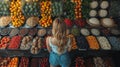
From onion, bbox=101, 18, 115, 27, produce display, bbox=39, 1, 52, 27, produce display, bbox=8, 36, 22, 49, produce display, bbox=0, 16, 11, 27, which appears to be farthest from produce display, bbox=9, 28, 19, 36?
onion, bbox=101, 18, 115, 27

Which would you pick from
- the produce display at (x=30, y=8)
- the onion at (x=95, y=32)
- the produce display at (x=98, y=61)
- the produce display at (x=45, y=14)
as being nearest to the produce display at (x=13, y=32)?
Result: the produce display at (x=30, y=8)

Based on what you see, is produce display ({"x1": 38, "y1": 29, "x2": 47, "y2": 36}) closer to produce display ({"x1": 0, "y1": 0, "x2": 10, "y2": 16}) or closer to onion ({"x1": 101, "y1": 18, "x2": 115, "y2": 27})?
produce display ({"x1": 0, "y1": 0, "x2": 10, "y2": 16})

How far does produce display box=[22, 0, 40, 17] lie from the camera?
5.98 meters

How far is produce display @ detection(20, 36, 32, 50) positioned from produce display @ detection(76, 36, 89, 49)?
1.15m

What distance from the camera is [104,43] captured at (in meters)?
5.49

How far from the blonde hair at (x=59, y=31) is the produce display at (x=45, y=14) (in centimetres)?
181

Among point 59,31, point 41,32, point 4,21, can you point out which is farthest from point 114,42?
point 4,21

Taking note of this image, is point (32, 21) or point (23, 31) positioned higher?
point (32, 21)

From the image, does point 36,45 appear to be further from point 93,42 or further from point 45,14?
point 93,42

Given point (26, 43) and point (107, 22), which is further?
point (107, 22)

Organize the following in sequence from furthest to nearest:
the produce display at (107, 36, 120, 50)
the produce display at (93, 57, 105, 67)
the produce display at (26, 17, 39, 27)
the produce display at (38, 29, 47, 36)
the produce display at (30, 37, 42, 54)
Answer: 1. the produce display at (26, 17, 39, 27)
2. the produce display at (38, 29, 47, 36)
3. the produce display at (107, 36, 120, 50)
4. the produce display at (30, 37, 42, 54)
5. the produce display at (93, 57, 105, 67)

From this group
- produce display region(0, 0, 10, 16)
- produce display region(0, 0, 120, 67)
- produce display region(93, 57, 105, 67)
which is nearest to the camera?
produce display region(93, 57, 105, 67)

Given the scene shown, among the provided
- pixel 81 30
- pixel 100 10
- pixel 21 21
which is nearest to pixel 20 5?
pixel 21 21

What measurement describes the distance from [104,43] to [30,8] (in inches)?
82.3
